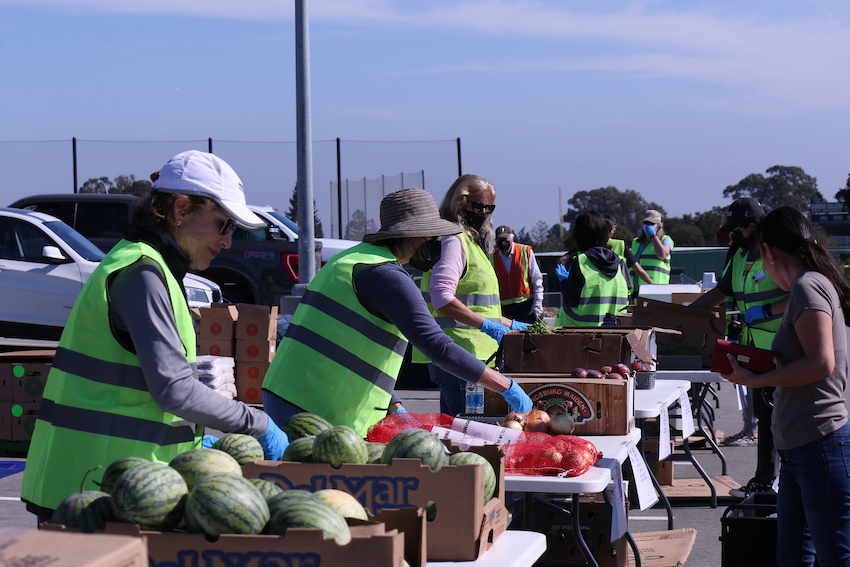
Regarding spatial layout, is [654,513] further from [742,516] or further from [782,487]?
[782,487]

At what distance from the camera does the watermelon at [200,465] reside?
203cm

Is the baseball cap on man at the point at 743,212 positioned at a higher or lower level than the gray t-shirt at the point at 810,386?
higher

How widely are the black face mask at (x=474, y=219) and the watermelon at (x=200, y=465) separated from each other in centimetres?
347

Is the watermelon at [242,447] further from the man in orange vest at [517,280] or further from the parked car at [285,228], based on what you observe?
the parked car at [285,228]

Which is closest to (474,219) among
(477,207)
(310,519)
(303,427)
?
(477,207)

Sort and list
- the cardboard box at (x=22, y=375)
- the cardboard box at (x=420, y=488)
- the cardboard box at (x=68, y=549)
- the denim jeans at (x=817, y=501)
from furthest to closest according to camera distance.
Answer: the cardboard box at (x=22, y=375), the denim jeans at (x=817, y=501), the cardboard box at (x=420, y=488), the cardboard box at (x=68, y=549)

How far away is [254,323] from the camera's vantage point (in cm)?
1002

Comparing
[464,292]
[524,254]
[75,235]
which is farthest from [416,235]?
[75,235]

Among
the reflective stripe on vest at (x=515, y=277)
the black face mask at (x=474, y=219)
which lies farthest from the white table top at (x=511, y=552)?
the reflective stripe on vest at (x=515, y=277)

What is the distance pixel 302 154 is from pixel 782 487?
8146mm

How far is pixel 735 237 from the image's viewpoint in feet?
22.2

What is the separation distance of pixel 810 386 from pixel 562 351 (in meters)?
1.39

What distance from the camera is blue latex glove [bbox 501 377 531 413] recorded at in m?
3.88

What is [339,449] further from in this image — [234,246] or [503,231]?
[234,246]
